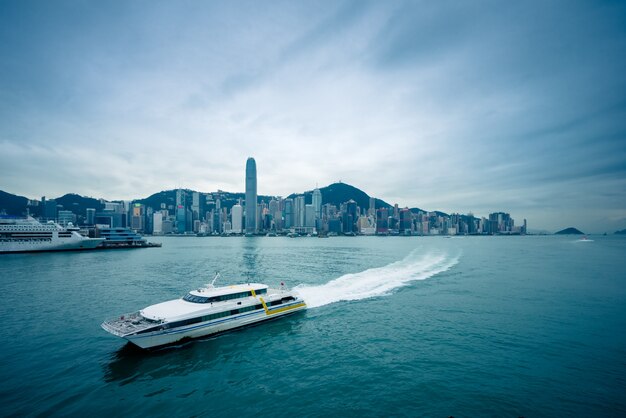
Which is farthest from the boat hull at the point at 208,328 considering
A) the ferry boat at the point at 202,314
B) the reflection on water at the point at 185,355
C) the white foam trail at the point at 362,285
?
the white foam trail at the point at 362,285

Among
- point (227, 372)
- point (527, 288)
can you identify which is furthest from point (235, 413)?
point (527, 288)

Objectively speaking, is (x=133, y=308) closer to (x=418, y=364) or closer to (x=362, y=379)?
(x=362, y=379)

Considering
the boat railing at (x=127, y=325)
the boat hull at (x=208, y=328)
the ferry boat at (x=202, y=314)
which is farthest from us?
the ferry boat at (x=202, y=314)

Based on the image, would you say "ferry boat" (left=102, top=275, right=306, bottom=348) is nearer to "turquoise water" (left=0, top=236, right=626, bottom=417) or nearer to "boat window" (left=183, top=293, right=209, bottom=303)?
"boat window" (left=183, top=293, right=209, bottom=303)

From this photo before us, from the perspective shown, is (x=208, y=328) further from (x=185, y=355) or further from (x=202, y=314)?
(x=185, y=355)

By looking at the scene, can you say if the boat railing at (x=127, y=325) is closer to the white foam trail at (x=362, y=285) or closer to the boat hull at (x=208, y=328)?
the boat hull at (x=208, y=328)

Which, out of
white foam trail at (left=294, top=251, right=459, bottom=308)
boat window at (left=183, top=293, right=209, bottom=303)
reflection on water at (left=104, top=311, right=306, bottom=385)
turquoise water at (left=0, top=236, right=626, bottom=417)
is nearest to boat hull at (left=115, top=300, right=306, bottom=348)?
reflection on water at (left=104, top=311, right=306, bottom=385)
